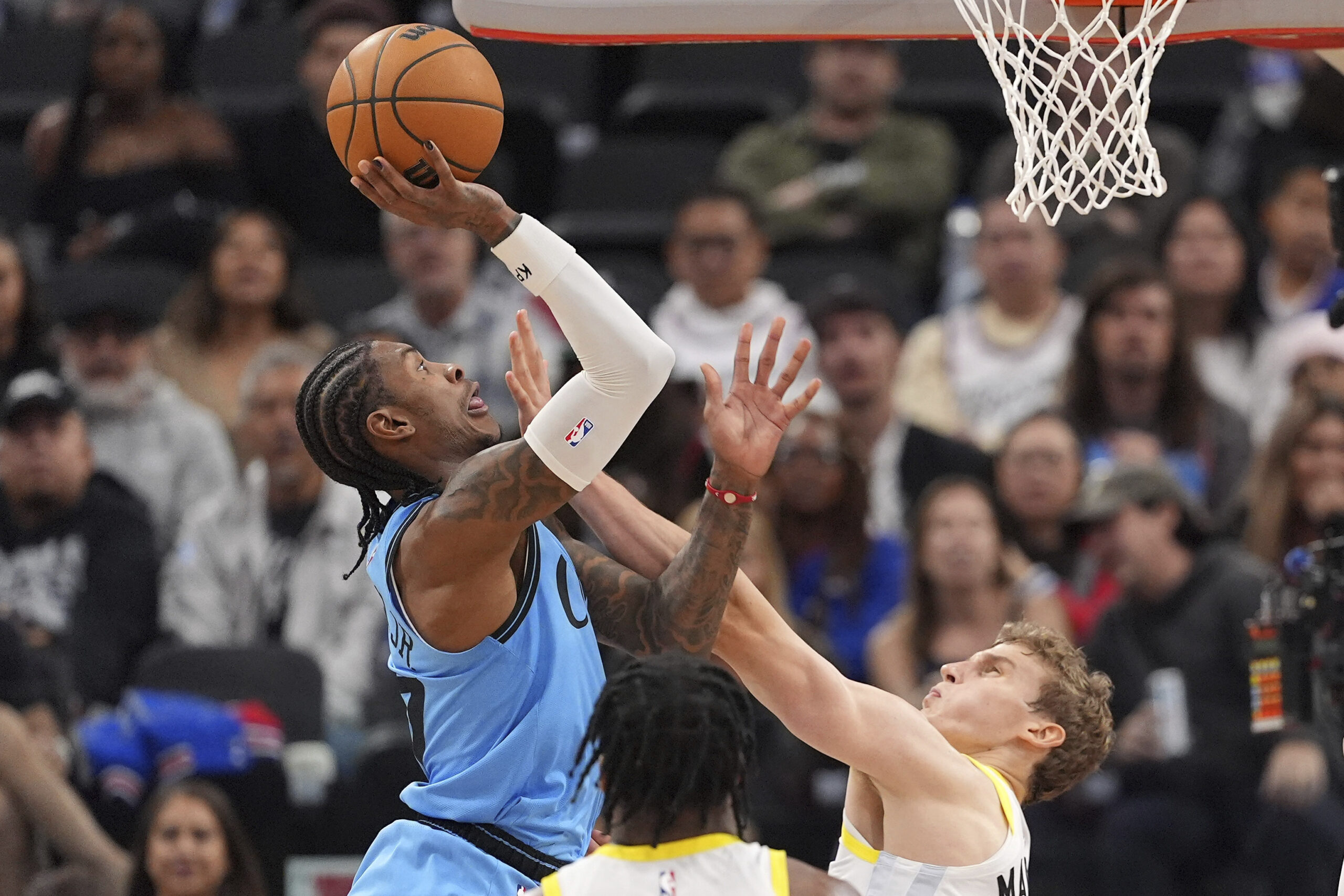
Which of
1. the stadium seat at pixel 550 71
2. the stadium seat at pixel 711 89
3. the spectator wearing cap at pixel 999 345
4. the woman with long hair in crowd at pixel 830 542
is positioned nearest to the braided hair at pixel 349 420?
the woman with long hair in crowd at pixel 830 542

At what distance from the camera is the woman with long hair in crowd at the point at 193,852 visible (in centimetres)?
675

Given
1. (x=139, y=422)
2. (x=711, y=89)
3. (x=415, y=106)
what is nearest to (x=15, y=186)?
(x=139, y=422)

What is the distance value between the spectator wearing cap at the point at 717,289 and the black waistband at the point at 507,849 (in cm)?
479

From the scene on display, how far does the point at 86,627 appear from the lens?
8.10 meters

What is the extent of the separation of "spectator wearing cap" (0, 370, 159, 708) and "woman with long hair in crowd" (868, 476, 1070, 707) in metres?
3.12

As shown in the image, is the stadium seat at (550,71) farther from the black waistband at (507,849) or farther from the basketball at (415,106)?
the black waistband at (507,849)

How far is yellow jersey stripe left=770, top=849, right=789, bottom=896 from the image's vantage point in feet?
11.0

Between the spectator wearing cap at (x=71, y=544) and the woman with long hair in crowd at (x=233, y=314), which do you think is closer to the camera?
the spectator wearing cap at (x=71, y=544)

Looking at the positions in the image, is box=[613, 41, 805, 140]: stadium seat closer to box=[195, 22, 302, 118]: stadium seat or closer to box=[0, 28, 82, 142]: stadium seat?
box=[195, 22, 302, 118]: stadium seat

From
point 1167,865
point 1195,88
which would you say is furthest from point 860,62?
point 1167,865

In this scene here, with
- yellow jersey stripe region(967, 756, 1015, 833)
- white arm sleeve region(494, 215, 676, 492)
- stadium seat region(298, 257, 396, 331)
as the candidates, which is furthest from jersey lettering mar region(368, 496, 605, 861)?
stadium seat region(298, 257, 396, 331)

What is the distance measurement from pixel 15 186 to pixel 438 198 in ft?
25.3

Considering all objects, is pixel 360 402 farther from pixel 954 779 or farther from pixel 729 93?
pixel 729 93

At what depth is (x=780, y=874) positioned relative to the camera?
3385 millimetres
